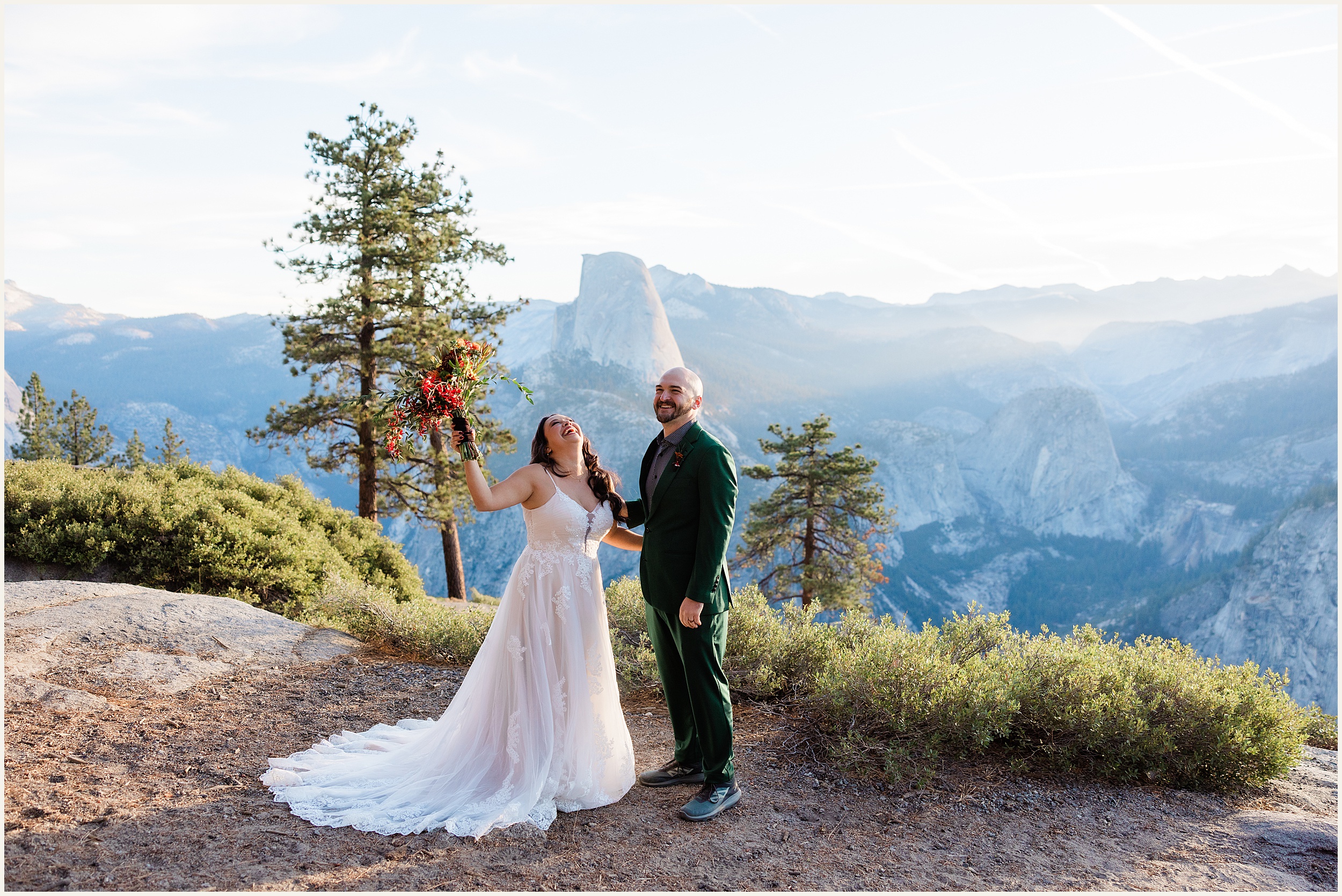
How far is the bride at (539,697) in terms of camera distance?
473cm

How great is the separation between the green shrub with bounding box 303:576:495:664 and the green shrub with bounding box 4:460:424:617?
0.97 metres

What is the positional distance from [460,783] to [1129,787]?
441cm

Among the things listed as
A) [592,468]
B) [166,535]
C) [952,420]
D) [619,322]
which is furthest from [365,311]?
[952,420]

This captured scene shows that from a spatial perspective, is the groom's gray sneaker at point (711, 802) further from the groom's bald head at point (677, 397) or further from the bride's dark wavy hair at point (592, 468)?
the groom's bald head at point (677, 397)

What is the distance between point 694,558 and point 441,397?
175 centimetres

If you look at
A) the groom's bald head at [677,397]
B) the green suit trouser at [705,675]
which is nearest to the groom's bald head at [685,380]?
the groom's bald head at [677,397]

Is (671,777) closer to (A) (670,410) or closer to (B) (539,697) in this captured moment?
(B) (539,697)

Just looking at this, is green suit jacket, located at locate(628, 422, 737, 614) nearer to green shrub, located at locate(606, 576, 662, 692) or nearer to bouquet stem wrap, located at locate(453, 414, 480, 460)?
bouquet stem wrap, located at locate(453, 414, 480, 460)

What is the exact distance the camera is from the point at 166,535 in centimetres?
980

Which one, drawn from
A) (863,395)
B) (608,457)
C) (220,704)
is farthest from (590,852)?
(863,395)

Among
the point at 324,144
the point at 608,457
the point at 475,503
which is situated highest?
the point at 324,144

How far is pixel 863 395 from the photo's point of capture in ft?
630

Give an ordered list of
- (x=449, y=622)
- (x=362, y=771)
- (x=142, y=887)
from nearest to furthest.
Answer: (x=142, y=887) → (x=362, y=771) → (x=449, y=622)

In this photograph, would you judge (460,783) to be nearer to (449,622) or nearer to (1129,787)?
(449,622)
